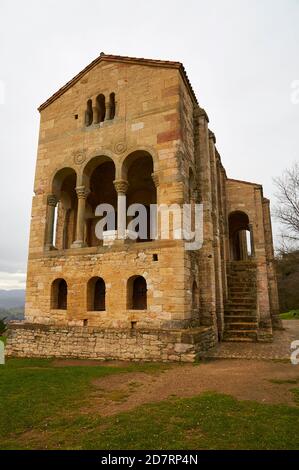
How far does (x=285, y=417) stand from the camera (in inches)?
201

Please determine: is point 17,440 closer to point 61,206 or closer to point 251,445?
point 251,445

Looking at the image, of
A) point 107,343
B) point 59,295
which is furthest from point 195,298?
point 59,295

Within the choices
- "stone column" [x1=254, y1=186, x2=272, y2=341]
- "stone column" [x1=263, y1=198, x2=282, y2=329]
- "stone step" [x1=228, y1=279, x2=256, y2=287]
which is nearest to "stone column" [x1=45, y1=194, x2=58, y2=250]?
"stone step" [x1=228, y1=279, x2=256, y2=287]

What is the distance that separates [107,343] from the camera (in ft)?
35.6

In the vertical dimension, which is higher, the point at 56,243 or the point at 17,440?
the point at 56,243

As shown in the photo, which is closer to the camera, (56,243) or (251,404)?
(251,404)

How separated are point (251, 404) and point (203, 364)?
3.64m

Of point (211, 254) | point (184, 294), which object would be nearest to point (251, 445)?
point (184, 294)

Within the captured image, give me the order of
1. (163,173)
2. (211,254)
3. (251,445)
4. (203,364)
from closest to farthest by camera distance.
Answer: (251,445) → (203,364) → (163,173) → (211,254)

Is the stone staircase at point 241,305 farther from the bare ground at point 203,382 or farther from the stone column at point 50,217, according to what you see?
the stone column at point 50,217

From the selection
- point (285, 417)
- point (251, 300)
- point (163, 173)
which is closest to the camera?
point (285, 417)

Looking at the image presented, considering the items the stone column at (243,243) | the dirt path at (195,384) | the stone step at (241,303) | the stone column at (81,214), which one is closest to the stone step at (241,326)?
the stone step at (241,303)

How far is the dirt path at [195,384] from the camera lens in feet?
20.6

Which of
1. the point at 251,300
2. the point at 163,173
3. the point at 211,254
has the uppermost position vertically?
the point at 163,173
